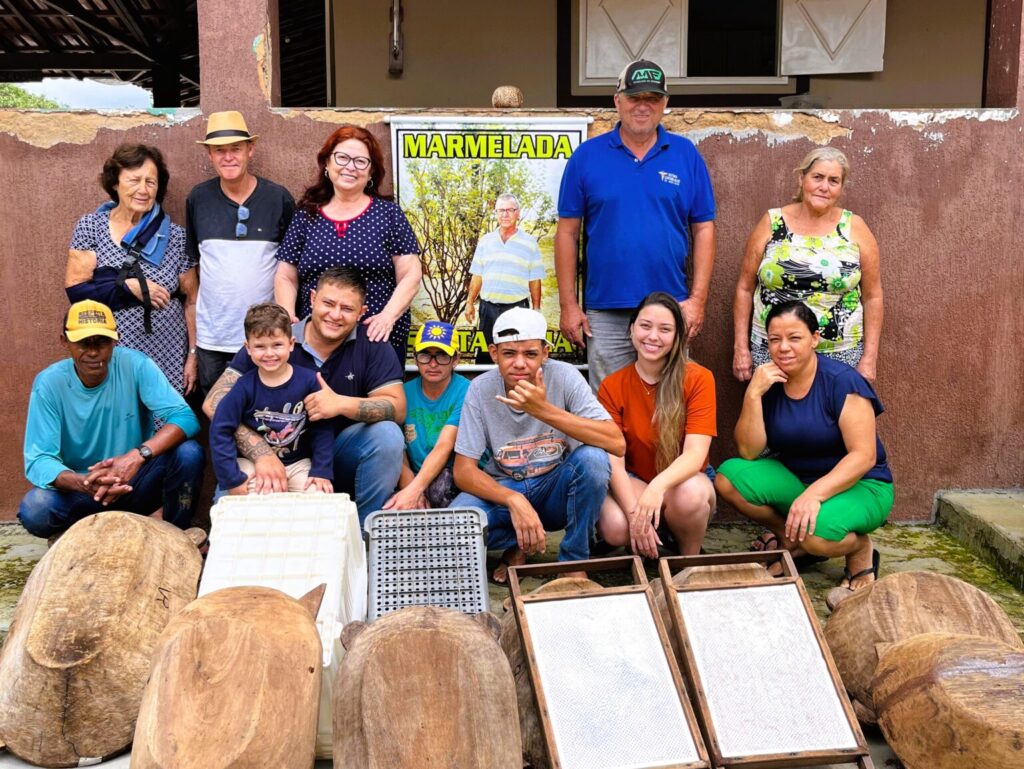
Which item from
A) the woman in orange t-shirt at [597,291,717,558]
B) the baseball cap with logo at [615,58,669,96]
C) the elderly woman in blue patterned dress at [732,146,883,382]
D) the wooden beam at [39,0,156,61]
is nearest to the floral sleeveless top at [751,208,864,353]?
the elderly woman in blue patterned dress at [732,146,883,382]

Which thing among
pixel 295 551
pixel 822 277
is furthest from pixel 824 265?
pixel 295 551

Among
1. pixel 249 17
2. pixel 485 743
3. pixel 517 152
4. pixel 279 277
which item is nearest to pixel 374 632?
pixel 485 743

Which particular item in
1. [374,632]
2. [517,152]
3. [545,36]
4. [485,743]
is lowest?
[485,743]

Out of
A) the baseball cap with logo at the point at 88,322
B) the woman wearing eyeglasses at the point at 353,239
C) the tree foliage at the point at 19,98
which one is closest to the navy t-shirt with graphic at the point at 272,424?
the woman wearing eyeglasses at the point at 353,239

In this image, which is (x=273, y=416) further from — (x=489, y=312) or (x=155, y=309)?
(x=489, y=312)

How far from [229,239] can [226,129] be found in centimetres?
48

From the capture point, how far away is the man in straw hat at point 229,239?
446 cm

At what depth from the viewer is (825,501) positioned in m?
4.07

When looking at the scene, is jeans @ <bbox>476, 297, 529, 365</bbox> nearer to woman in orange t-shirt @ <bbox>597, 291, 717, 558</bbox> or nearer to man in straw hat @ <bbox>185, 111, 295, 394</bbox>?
woman in orange t-shirt @ <bbox>597, 291, 717, 558</bbox>

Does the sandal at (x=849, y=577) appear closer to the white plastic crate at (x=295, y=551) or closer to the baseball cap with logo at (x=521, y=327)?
the baseball cap with logo at (x=521, y=327)

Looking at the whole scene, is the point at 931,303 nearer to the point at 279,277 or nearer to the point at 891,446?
the point at 891,446

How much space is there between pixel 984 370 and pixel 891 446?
60 centimetres

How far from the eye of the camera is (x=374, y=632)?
9.23ft

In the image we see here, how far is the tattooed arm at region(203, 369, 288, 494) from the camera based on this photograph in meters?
3.97
